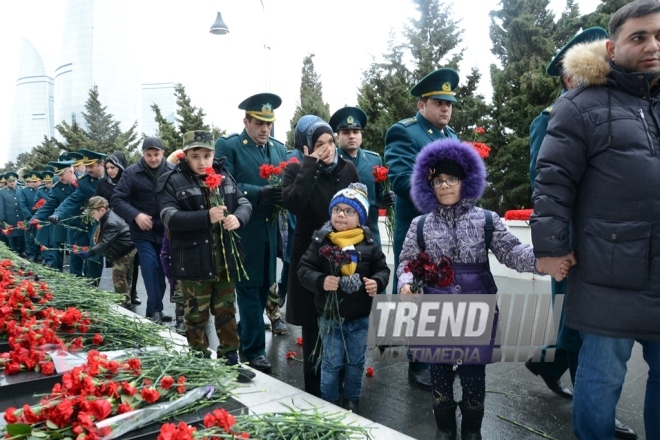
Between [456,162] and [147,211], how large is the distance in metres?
4.61

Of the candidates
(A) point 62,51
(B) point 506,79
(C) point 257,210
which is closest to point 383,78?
(B) point 506,79

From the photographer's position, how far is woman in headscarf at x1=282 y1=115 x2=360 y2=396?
11.8 feet

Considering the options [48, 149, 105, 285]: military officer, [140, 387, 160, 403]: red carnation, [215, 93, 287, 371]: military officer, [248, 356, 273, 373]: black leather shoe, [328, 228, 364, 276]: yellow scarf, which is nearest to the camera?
[140, 387, 160, 403]: red carnation

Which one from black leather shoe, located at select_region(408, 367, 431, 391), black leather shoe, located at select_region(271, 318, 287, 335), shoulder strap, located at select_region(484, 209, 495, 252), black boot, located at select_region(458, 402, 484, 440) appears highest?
shoulder strap, located at select_region(484, 209, 495, 252)

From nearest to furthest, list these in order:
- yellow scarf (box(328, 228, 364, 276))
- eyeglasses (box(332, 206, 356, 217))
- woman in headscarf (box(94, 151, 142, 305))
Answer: yellow scarf (box(328, 228, 364, 276)) < eyeglasses (box(332, 206, 356, 217)) < woman in headscarf (box(94, 151, 142, 305))

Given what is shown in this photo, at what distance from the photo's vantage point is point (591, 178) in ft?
7.84

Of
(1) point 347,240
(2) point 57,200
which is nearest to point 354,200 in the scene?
(1) point 347,240

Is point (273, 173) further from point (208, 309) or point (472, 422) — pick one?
point (472, 422)

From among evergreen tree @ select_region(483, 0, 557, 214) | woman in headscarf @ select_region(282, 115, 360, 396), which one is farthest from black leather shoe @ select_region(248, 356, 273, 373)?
evergreen tree @ select_region(483, 0, 557, 214)

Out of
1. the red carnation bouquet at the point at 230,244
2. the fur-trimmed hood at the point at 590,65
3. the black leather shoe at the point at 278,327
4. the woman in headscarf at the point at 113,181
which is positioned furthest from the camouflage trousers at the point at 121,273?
the fur-trimmed hood at the point at 590,65

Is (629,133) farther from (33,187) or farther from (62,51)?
(62,51)

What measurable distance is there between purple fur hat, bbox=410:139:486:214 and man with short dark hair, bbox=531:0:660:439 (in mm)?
557

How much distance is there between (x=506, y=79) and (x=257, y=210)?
53.1 feet

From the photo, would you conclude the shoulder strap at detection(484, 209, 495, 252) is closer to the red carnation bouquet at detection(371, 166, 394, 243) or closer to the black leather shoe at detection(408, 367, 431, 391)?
the black leather shoe at detection(408, 367, 431, 391)
